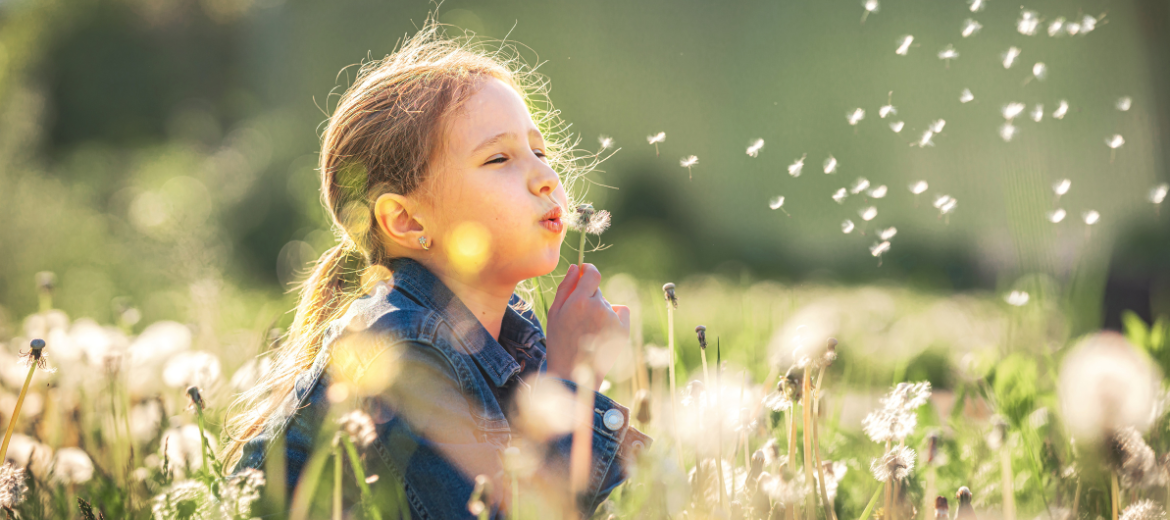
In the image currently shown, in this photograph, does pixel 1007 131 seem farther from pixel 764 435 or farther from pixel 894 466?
pixel 764 435

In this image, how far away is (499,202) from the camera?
1.58 meters

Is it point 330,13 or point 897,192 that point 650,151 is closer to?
point 897,192

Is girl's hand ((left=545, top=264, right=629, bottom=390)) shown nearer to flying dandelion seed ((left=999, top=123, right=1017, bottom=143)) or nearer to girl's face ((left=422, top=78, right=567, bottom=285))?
girl's face ((left=422, top=78, right=567, bottom=285))

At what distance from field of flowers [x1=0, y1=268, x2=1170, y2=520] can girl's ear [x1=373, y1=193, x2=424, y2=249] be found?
0.44 metres

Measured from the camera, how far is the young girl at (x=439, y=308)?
4.64 ft

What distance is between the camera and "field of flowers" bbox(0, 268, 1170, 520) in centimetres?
129

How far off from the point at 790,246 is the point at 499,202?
4.42 m

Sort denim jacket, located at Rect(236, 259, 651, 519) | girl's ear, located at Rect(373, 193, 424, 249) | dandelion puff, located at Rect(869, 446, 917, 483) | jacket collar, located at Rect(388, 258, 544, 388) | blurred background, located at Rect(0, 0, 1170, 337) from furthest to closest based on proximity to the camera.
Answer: blurred background, located at Rect(0, 0, 1170, 337), girl's ear, located at Rect(373, 193, 424, 249), jacket collar, located at Rect(388, 258, 544, 388), denim jacket, located at Rect(236, 259, 651, 519), dandelion puff, located at Rect(869, 446, 917, 483)

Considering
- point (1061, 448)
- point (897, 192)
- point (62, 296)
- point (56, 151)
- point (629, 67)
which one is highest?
point (56, 151)

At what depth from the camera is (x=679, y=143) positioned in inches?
255

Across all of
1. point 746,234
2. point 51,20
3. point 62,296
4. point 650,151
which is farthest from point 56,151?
point 746,234

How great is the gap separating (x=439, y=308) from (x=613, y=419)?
0.42 m

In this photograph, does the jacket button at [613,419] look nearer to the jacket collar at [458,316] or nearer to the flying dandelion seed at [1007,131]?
the jacket collar at [458,316]

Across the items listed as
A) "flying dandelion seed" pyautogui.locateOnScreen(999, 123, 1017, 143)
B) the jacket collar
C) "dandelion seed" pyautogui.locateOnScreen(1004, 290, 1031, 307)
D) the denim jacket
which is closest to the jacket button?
the denim jacket
